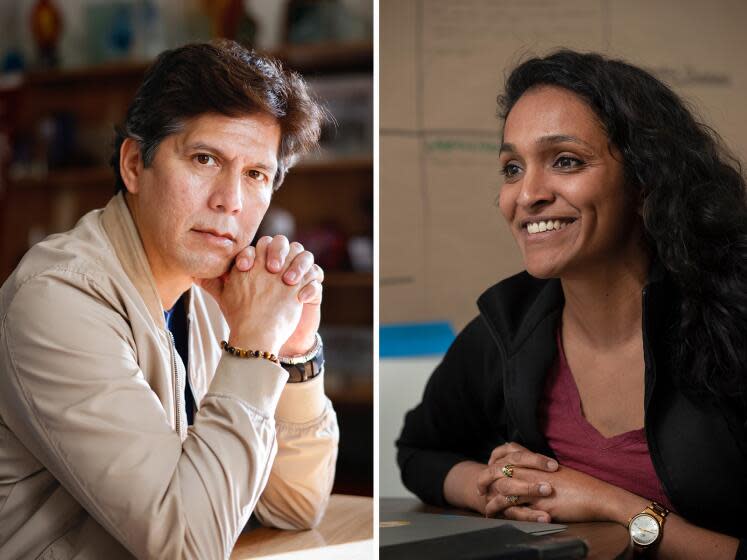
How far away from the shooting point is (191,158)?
118cm

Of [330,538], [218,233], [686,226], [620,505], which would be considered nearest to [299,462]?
[330,538]

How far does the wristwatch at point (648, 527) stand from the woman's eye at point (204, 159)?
32.4 inches

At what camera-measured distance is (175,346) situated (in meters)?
1.22

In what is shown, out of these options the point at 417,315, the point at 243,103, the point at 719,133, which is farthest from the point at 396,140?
the point at 719,133

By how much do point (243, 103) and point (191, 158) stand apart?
A: 0.37 ft

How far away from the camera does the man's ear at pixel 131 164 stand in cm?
121

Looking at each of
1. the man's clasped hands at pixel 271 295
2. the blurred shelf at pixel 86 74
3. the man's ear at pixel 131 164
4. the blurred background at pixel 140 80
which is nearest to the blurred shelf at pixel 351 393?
the blurred background at pixel 140 80

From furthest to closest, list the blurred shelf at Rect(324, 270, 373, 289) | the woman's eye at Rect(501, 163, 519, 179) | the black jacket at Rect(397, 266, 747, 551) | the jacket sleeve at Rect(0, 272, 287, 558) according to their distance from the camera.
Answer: the blurred shelf at Rect(324, 270, 373, 289) < the woman's eye at Rect(501, 163, 519, 179) < the black jacket at Rect(397, 266, 747, 551) < the jacket sleeve at Rect(0, 272, 287, 558)

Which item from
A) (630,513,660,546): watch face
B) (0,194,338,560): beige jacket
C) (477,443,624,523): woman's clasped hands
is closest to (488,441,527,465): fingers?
(477,443,624,523): woman's clasped hands

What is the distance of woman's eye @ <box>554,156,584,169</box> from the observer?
124cm

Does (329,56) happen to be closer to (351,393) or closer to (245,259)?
(245,259)

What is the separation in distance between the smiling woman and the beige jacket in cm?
48

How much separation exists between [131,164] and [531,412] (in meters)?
0.74

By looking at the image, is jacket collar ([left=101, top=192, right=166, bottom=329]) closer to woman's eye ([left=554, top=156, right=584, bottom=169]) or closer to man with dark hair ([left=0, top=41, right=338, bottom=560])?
man with dark hair ([left=0, top=41, right=338, bottom=560])
